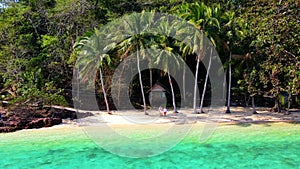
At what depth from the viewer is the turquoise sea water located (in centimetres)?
1198

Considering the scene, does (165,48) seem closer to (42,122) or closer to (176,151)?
(42,122)

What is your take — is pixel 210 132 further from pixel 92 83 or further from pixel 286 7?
pixel 92 83

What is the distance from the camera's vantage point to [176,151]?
45.0ft

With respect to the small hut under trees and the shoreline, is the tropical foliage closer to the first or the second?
the shoreline

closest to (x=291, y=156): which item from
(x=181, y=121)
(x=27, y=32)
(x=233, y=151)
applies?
(x=233, y=151)

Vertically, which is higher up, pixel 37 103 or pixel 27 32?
pixel 27 32

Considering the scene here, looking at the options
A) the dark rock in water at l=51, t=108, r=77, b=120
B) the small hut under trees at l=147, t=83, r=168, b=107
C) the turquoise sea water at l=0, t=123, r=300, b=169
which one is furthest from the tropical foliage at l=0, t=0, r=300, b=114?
the turquoise sea water at l=0, t=123, r=300, b=169

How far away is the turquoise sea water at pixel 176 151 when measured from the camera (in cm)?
1198

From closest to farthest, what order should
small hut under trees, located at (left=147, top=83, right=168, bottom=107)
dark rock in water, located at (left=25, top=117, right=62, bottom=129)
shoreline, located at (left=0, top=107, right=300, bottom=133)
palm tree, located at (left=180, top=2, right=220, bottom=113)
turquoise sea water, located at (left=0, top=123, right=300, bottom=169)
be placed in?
turquoise sea water, located at (left=0, top=123, right=300, bottom=169) < dark rock in water, located at (left=25, top=117, right=62, bottom=129) < shoreline, located at (left=0, top=107, right=300, bottom=133) < palm tree, located at (left=180, top=2, right=220, bottom=113) < small hut under trees, located at (left=147, top=83, right=168, bottom=107)

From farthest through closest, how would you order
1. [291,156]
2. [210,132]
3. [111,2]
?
1. [111,2]
2. [210,132]
3. [291,156]

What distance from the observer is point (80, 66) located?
24.6 m

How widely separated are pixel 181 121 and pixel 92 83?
963 cm

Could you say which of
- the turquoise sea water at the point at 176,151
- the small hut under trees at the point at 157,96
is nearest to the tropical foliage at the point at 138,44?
the small hut under trees at the point at 157,96

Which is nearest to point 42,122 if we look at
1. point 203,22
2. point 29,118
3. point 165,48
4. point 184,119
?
point 29,118
